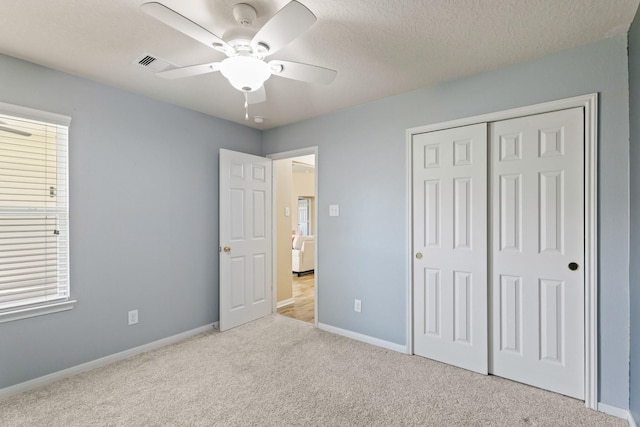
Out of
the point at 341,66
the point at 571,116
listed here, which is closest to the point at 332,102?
the point at 341,66

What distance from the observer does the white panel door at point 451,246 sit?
2.49 meters

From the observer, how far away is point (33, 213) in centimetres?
230

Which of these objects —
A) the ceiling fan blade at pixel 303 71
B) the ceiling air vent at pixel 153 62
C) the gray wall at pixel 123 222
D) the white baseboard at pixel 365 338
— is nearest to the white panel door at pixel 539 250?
the white baseboard at pixel 365 338

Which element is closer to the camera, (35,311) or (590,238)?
Answer: (590,238)

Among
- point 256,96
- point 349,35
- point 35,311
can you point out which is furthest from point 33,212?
point 349,35

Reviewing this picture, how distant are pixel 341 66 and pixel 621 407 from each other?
2.88 m

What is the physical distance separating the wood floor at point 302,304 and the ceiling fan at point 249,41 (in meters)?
A: 2.89

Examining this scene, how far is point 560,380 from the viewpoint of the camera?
218 cm

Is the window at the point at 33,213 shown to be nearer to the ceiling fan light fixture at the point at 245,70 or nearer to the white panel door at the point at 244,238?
the white panel door at the point at 244,238

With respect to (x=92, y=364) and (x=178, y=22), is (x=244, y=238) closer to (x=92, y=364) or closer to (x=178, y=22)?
(x=92, y=364)

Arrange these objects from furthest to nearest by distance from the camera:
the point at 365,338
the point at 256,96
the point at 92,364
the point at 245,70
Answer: the point at 365,338
the point at 92,364
the point at 256,96
the point at 245,70

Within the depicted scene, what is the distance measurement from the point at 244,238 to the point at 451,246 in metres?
2.22

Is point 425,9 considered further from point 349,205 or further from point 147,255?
point 147,255

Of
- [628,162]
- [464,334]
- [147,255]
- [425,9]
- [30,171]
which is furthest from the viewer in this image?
[147,255]
